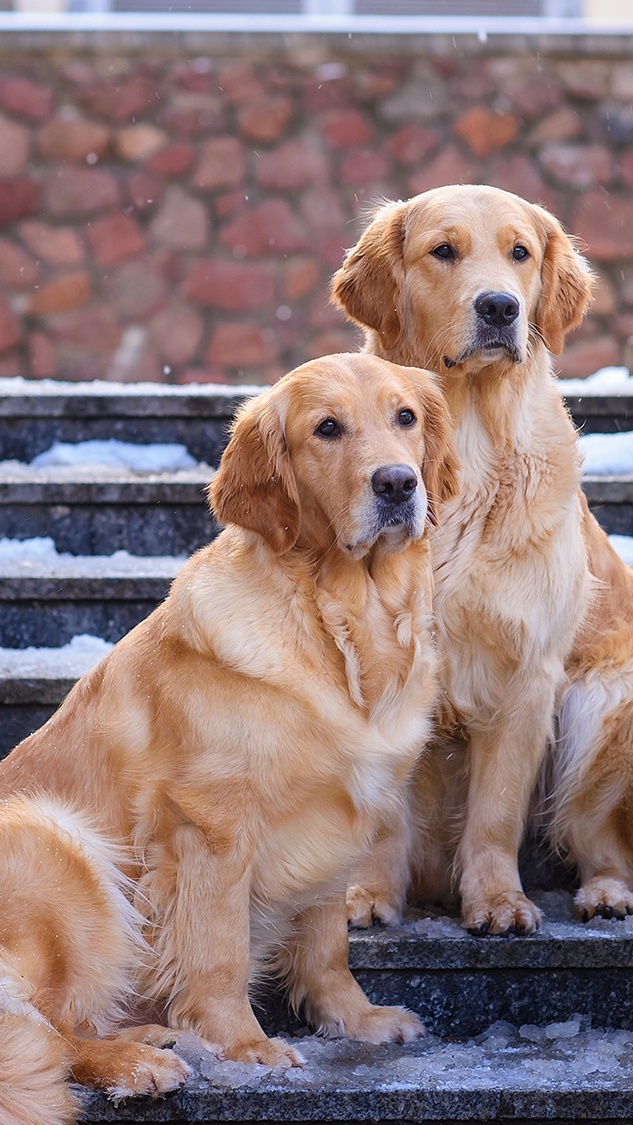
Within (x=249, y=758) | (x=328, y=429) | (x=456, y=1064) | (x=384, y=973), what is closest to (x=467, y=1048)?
(x=456, y=1064)

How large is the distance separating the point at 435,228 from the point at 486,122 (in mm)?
3733

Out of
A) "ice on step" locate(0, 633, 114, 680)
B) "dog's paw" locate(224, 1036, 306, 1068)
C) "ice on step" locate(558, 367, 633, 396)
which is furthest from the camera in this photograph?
"ice on step" locate(558, 367, 633, 396)

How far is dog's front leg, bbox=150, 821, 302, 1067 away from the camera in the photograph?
2271mm

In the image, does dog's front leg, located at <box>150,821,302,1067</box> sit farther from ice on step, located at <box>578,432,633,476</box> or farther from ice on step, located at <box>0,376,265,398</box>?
ice on step, located at <box>0,376,265,398</box>

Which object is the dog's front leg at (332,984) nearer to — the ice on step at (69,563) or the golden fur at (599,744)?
the golden fur at (599,744)

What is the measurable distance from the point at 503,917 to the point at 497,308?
124 cm

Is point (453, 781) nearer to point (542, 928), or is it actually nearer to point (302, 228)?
point (542, 928)

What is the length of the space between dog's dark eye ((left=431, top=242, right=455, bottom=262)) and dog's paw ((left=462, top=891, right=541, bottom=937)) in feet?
4.44

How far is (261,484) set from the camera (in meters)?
2.37

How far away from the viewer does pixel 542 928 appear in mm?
2648

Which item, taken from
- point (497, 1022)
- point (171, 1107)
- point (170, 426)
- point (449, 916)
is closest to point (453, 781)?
point (449, 916)

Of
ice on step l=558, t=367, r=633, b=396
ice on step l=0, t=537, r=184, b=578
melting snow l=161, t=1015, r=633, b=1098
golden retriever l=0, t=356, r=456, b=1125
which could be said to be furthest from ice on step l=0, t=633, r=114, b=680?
ice on step l=558, t=367, r=633, b=396

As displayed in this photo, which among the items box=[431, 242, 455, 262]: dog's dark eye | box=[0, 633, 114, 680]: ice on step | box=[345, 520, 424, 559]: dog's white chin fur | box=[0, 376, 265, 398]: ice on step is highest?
box=[431, 242, 455, 262]: dog's dark eye

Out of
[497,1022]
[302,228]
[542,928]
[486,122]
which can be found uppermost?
[486,122]
